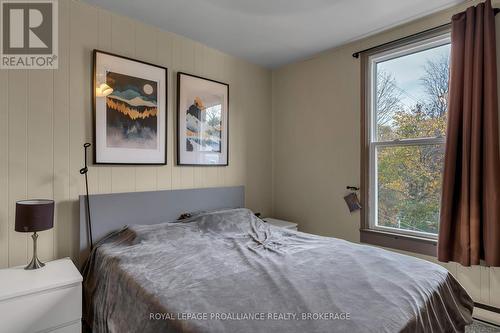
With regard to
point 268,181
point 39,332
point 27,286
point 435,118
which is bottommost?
point 39,332

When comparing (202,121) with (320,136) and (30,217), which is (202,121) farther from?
(30,217)

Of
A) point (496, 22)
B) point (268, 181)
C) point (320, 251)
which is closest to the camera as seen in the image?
point (320, 251)

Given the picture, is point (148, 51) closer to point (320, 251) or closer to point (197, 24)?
point (197, 24)

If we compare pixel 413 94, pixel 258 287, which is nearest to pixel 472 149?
pixel 413 94

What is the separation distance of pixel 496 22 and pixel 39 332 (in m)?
3.75

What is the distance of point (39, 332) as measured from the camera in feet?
5.37

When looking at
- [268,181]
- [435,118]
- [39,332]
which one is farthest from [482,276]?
[39,332]

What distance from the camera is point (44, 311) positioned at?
5.40ft

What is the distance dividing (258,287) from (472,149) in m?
1.90

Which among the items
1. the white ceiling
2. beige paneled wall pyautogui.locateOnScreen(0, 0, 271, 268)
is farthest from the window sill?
the white ceiling

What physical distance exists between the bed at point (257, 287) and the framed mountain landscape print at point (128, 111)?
0.69 m

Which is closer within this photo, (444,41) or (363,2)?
(363,2)

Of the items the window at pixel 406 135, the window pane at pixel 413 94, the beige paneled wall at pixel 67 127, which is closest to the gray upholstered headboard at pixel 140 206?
the beige paneled wall at pixel 67 127

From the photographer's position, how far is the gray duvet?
45.3 inches
